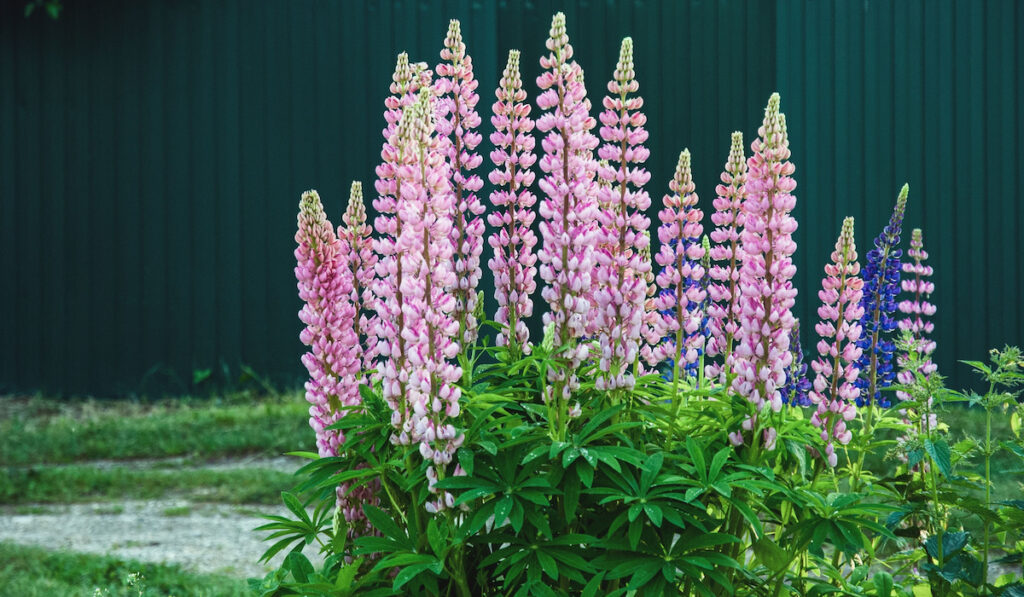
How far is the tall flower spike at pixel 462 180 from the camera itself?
7.39ft

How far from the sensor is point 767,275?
2105 mm

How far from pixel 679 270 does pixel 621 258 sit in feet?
0.59

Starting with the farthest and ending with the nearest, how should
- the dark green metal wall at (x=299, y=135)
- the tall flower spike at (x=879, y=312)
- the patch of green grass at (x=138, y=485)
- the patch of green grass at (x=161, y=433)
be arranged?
the dark green metal wall at (x=299, y=135)
the patch of green grass at (x=161, y=433)
the patch of green grass at (x=138, y=485)
the tall flower spike at (x=879, y=312)

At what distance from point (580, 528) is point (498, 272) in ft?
1.84

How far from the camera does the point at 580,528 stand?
2154mm

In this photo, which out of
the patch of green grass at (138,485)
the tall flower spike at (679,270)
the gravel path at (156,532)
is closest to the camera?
the tall flower spike at (679,270)

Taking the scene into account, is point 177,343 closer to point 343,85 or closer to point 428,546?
point 343,85

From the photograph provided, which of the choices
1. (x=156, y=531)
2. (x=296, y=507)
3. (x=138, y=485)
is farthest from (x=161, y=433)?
(x=296, y=507)

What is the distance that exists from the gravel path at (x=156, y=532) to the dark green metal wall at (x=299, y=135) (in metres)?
2.78

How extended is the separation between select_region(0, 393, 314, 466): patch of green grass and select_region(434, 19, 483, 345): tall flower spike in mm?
4062

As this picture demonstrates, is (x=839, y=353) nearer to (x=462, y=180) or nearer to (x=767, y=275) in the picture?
(x=767, y=275)

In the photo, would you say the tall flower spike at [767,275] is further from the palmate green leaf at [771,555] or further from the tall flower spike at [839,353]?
the palmate green leaf at [771,555]

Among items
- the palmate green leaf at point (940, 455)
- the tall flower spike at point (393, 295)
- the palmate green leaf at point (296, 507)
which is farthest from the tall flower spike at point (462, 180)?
the palmate green leaf at point (940, 455)

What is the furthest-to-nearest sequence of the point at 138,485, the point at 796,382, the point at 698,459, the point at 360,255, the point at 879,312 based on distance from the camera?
the point at 138,485
the point at 879,312
the point at 796,382
the point at 360,255
the point at 698,459
